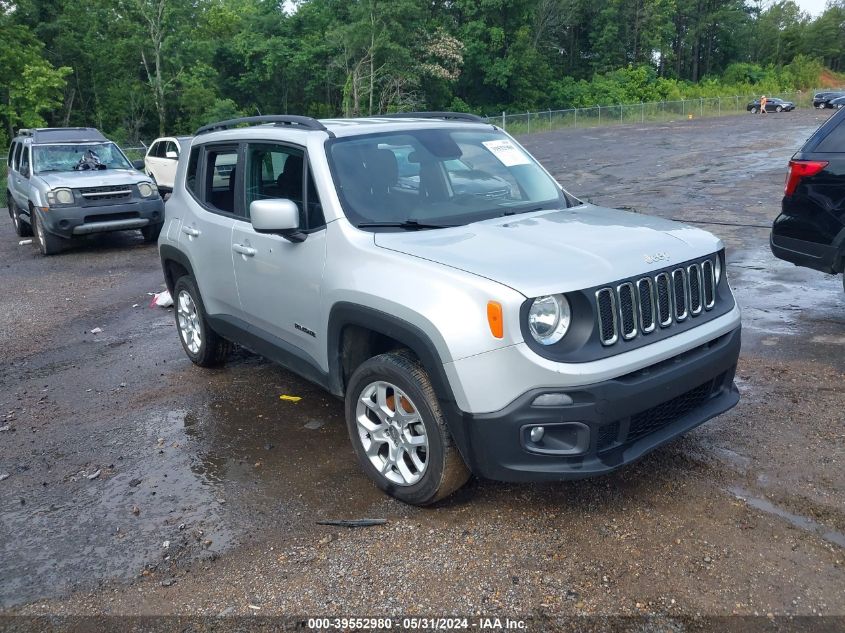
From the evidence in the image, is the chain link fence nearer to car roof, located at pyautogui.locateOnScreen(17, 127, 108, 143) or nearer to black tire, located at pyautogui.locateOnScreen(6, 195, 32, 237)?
car roof, located at pyautogui.locateOnScreen(17, 127, 108, 143)

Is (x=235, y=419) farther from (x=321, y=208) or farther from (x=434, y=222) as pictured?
(x=434, y=222)

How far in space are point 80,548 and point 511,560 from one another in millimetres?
2135

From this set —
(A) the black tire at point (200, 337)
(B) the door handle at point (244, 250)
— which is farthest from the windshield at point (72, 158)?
(B) the door handle at point (244, 250)

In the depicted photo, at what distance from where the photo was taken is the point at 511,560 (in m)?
3.46

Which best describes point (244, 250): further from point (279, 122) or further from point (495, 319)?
point (495, 319)

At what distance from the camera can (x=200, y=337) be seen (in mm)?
6262

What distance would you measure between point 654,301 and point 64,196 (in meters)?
11.1

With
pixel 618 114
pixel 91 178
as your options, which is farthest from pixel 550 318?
pixel 618 114

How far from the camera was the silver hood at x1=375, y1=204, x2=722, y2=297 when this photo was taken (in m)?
3.45

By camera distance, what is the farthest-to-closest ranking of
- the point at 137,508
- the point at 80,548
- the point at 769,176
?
the point at 769,176, the point at 137,508, the point at 80,548

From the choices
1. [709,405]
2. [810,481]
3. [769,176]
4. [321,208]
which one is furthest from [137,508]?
[769,176]

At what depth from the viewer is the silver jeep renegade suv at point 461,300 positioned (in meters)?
3.38

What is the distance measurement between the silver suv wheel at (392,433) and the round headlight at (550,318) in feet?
2.42

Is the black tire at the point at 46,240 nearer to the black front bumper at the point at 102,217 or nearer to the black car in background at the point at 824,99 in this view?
the black front bumper at the point at 102,217
